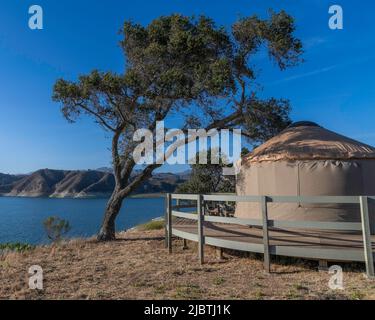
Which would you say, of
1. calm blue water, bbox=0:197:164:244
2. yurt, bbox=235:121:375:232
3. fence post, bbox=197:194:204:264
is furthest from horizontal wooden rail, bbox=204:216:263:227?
calm blue water, bbox=0:197:164:244

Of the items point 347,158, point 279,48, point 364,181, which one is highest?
point 279,48

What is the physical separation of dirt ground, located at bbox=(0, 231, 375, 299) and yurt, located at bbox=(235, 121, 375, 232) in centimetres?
210

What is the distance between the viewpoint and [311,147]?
9391 millimetres

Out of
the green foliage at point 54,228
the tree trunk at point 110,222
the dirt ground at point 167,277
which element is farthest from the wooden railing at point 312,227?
the green foliage at point 54,228

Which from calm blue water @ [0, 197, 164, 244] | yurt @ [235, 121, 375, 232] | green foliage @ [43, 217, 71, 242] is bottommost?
calm blue water @ [0, 197, 164, 244]

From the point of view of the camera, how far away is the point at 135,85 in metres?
10.8

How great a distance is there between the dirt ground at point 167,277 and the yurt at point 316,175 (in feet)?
6.88

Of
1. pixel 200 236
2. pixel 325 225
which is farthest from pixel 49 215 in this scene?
pixel 325 225

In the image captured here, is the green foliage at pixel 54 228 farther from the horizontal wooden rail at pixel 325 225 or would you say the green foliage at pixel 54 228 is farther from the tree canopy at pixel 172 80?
the horizontal wooden rail at pixel 325 225

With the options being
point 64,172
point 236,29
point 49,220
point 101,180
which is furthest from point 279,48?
point 64,172

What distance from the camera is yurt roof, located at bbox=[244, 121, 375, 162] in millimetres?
9062

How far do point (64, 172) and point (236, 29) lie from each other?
10480 centimetres

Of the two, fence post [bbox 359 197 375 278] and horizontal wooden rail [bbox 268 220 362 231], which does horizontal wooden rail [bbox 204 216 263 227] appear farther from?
fence post [bbox 359 197 375 278]
